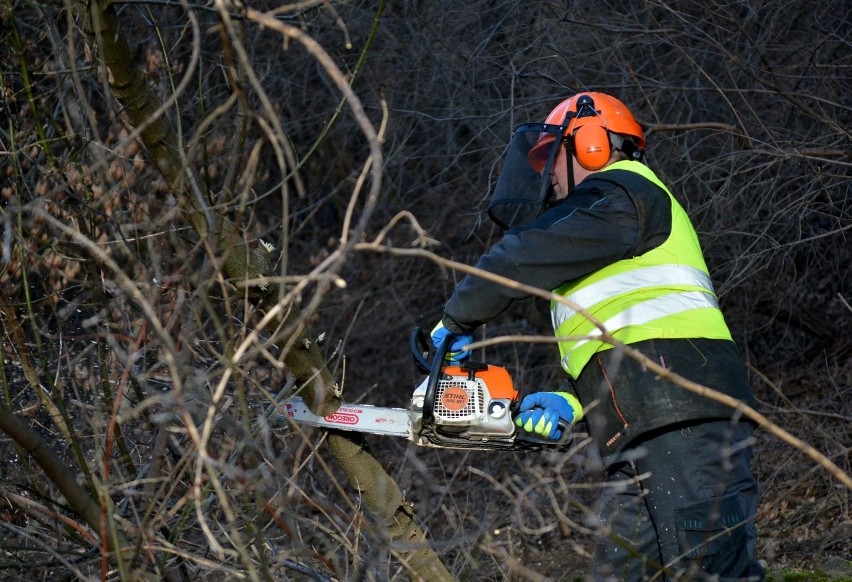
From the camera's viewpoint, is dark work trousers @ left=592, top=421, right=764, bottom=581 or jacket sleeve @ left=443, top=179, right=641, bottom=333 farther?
jacket sleeve @ left=443, top=179, right=641, bottom=333

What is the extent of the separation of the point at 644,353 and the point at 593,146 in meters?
0.89

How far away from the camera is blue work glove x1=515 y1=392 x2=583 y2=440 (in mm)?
3738

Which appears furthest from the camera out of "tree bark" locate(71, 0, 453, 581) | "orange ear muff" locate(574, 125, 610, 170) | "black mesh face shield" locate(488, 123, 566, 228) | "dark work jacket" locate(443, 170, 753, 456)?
"black mesh face shield" locate(488, 123, 566, 228)

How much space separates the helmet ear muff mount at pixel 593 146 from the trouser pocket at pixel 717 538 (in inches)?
53.7

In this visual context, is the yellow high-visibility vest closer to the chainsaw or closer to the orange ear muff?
the orange ear muff

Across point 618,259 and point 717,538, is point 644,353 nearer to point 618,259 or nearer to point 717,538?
point 618,259

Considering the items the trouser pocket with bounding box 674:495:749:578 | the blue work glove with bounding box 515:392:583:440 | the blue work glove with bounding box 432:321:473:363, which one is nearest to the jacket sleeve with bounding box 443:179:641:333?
the blue work glove with bounding box 432:321:473:363

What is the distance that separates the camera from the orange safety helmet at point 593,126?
154 inches

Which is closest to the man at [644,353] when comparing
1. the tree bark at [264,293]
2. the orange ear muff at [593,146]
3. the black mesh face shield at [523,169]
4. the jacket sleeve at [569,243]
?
the jacket sleeve at [569,243]

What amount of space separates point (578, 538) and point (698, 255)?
3.35m

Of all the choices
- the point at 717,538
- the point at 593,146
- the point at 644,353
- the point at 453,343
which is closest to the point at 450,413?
the point at 453,343

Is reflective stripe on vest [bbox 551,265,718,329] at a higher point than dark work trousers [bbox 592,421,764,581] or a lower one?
higher

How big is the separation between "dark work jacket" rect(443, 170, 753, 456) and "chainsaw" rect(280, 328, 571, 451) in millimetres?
280

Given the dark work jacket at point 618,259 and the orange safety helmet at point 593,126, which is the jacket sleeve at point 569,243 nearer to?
the dark work jacket at point 618,259
